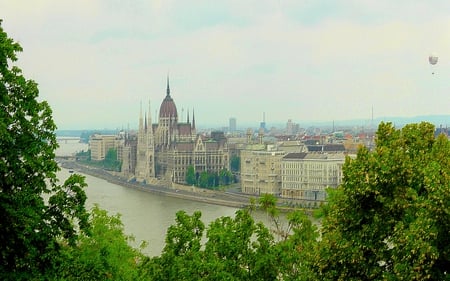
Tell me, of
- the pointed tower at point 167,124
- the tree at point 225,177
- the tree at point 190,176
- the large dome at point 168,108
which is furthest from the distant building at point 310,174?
the large dome at point 168,108

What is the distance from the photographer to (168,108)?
55.4m

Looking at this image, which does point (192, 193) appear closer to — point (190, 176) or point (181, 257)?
point (190, 176)

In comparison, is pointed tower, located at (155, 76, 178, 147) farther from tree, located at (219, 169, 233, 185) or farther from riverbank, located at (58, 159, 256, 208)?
tree, located at (219, 169, 233, 185)

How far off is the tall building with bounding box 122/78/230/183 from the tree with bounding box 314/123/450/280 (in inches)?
1561

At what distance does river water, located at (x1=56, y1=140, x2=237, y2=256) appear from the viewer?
1919 cm

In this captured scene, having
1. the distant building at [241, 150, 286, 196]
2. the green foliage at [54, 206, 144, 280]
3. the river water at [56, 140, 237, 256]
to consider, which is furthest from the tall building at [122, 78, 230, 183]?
the green foliage at [54, 206, 144, 280]

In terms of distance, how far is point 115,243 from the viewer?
258 inches

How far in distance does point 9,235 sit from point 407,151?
110 inches

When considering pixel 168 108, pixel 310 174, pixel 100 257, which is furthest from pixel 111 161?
pixel 100 257

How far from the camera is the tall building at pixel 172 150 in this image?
46.2 metres

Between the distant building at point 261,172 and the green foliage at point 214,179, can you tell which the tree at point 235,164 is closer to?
the green foliage at point 214,179

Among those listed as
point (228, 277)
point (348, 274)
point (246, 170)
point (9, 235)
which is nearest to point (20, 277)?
point (9, 235)

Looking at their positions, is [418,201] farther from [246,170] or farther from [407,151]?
[246,170]

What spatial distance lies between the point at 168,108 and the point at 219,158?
9912 millimetres
